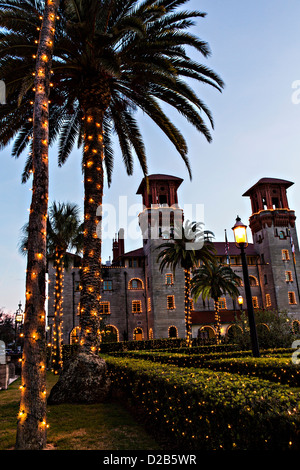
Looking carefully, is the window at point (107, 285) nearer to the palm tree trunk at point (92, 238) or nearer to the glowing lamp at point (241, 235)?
the palm tree trunk at point (92, 238)

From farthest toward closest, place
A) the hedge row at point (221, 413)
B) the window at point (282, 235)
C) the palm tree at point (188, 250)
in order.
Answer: the window at point (282, 235), the palm tree at point (188, 250), the hedge row at point (221, 413)

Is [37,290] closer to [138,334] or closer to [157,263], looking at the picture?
[157,263]

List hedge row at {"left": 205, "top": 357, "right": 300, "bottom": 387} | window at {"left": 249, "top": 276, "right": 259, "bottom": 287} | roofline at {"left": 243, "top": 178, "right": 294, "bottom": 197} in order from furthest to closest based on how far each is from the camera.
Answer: roofline at {"left": 243, "top": 178, "right": 294, "bottom": 197} → window at {"left": 249, "top": 276, "right": 259, "bottom": 287} → hedge row at {"left": 205, "top": 357, "right": 300, "bottom": 387}

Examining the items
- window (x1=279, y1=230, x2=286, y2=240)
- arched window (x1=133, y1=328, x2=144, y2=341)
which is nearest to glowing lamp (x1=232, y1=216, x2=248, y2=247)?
arched window (x1=133, y1=328, x2=144, y2=341)

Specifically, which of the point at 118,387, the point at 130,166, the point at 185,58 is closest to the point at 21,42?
the point at 185,58

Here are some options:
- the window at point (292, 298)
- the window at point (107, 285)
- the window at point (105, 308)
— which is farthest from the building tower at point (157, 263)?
the window at point (292, 298)

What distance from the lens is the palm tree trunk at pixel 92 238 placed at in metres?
10.9

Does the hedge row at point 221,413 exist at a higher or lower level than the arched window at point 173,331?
lower

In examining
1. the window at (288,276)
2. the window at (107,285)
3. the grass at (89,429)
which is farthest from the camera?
the window at (288,276)

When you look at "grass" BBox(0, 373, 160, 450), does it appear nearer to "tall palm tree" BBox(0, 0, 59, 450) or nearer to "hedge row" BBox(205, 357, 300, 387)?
"tall palm tree" BBox(0, 0, 59, 450)

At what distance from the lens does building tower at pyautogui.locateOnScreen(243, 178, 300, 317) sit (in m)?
47.7

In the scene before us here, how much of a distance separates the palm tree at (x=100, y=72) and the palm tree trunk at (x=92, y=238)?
3 centimetres

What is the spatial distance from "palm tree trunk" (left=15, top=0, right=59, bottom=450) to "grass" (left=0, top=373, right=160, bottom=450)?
26.4 inches
